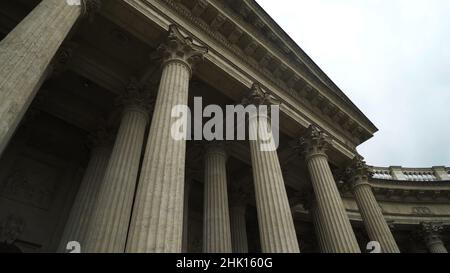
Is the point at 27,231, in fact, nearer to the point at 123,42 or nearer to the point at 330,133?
the point at 123,42

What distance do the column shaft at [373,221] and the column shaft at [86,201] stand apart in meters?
13.3

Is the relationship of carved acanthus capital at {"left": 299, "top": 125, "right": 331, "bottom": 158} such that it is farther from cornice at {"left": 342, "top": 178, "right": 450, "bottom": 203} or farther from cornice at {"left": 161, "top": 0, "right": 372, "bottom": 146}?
cornice at {"left": 342, "top": 178, "right": 450, "bottom": 203}

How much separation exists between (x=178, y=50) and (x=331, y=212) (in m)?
9.37

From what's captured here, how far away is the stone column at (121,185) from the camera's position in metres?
9.10

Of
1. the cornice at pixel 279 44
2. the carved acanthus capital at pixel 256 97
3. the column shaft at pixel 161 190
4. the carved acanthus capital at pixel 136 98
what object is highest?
the cornice at pixel 279 44

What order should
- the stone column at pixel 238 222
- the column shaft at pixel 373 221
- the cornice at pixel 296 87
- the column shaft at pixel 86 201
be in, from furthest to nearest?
the stone column at pixel 238 222 < the column shaft at pixel 373 221 < the cornice at pixel 296 87 < the column shaft at pixel 86 201

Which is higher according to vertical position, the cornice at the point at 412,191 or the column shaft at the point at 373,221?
the cornice at the point at 412,191

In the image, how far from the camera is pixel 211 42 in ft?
43.0

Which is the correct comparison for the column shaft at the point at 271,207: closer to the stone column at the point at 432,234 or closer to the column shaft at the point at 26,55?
the column shaft at the point at 26,55

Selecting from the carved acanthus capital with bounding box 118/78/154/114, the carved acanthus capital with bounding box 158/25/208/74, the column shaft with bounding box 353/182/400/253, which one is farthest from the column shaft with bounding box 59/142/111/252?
the column shaft with bounding box 353/182/400/253

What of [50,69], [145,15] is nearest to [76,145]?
Answer: [50,69]

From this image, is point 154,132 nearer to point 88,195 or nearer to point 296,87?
point 88,195

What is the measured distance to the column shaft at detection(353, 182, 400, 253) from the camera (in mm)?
15287

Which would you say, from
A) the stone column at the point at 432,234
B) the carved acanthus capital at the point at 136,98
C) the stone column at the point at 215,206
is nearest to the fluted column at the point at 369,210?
the stone column at the point at 215,206
